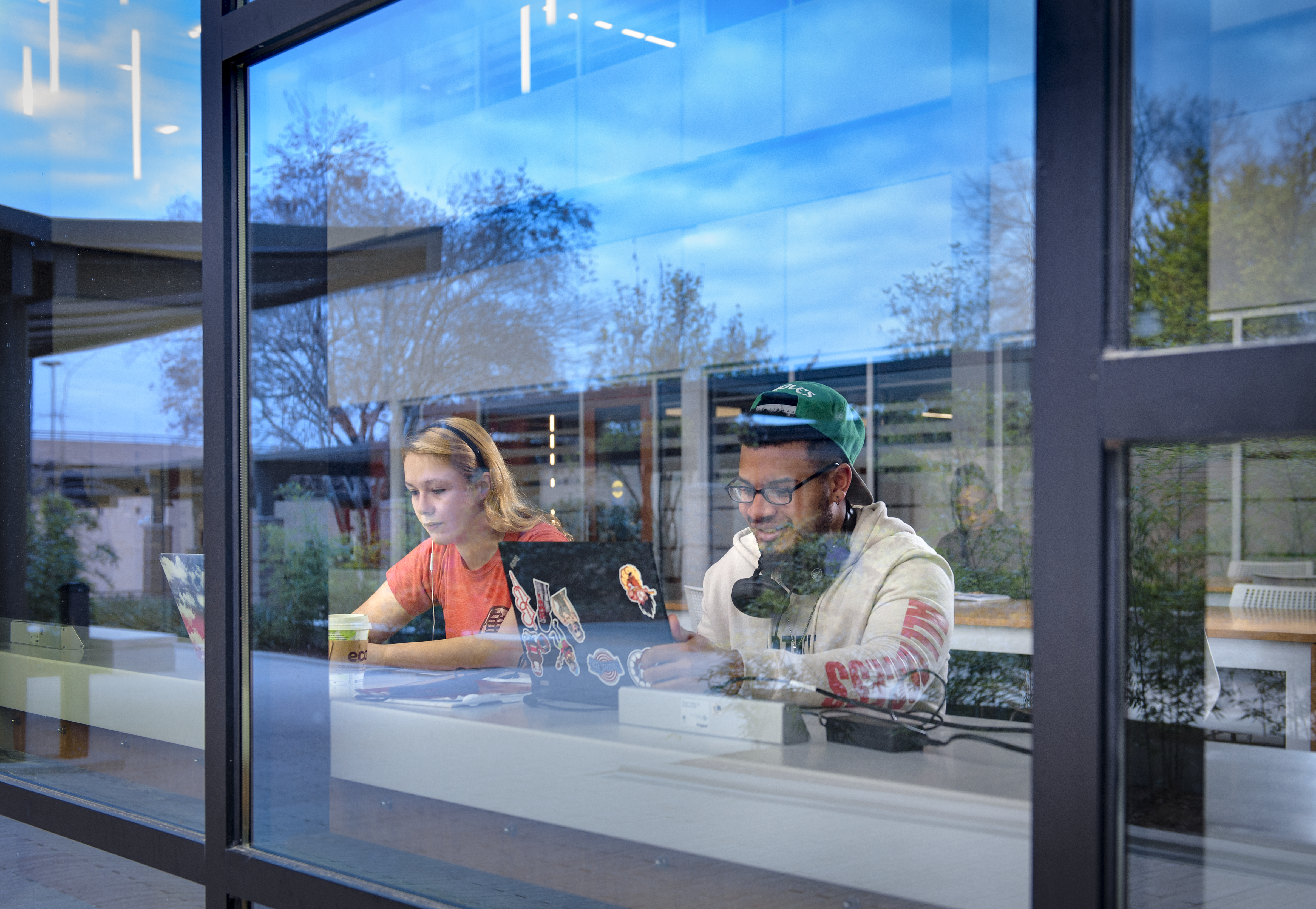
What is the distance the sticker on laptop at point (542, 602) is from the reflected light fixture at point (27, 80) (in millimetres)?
2419

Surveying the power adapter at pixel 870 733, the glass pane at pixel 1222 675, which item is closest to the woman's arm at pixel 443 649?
the power adapter at pixel 870 733

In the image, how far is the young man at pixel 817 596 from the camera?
1872mm

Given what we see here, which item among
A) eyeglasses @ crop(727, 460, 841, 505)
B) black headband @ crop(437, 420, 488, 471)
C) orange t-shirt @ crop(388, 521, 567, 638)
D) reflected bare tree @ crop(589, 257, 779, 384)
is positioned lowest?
orange t-shirt @ crop(388, 521, 567, 638)

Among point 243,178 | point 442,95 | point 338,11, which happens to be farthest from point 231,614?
point 442,95

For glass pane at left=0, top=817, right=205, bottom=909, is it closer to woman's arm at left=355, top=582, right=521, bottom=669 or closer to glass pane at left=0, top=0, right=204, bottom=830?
glass pane at left=0, top=0, right=204, bottom=830

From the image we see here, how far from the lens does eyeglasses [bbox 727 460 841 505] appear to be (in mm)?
2213

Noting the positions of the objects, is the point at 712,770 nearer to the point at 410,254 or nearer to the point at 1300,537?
the point at 1300,537

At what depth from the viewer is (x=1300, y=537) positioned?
174 centimetres

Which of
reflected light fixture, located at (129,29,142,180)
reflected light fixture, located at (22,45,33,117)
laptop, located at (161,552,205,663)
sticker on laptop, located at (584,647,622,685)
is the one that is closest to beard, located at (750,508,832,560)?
sticker on laptop, located at (584,647,622,685)

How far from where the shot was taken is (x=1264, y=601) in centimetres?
166

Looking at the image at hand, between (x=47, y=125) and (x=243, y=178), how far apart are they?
1981mm

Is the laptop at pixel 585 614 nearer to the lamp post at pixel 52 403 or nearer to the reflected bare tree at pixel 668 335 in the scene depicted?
the lamp post at pixel 52 403

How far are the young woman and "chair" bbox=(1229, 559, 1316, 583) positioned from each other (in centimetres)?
148

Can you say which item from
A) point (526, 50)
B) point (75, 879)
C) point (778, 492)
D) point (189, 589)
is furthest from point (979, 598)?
point (526, 50)
